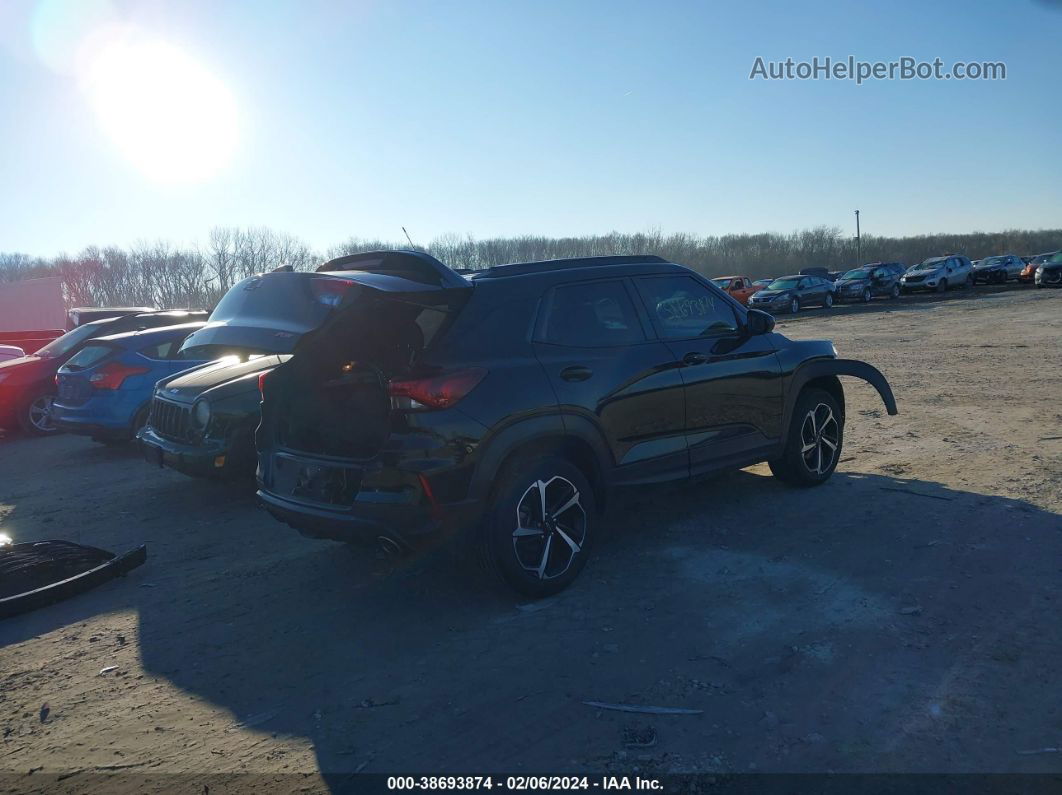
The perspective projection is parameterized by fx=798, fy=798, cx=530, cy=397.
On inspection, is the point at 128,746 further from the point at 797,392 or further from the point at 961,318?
the point at 961,318

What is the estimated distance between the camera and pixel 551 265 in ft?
16.5

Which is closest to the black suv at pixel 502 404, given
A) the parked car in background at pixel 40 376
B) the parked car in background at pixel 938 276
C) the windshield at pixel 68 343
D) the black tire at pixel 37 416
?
the parked car in background at pixel 40 376

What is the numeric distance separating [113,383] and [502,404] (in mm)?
6712

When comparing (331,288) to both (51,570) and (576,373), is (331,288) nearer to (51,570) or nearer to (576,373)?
(576,373)

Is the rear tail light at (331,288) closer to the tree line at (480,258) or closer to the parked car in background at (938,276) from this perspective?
the tree line at (480,258)

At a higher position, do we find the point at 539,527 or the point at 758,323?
the point at 758,323

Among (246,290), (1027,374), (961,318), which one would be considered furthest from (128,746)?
(961,318)

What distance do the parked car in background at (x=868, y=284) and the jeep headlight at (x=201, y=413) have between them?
1413 inches

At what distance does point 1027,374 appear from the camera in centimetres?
1144

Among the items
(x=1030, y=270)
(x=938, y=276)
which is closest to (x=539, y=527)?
(x=938, y=276)

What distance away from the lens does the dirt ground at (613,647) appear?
3078 millimetres

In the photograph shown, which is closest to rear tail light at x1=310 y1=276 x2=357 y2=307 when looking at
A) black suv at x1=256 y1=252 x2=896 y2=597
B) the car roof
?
black suv at x1=256 y1=252 x2=896 y2=597

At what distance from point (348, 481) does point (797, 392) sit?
3484 mm

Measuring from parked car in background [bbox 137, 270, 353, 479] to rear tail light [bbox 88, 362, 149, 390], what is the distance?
1.42 meters
